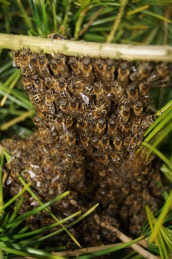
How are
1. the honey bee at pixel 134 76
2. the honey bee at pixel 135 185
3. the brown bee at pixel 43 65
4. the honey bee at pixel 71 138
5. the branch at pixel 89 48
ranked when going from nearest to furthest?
the branch at pixel 89 48 < the honey bee at pixel 134 76 < the brown bee at pixel 43 65 < the honey bee at pixel 71 138 < the honey bee at pixel 135 185

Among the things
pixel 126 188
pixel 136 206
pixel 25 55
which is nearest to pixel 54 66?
pixel 25 55

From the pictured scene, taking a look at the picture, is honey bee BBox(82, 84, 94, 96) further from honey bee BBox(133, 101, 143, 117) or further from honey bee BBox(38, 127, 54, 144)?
honey bee BBox(38, 127, 54, 144)

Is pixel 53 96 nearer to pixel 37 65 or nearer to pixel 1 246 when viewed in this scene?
pixel 37 65

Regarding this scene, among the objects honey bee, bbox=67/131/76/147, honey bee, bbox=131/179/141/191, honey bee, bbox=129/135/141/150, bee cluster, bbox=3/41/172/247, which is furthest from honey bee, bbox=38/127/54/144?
honey bee, bbox=131/179/141/191

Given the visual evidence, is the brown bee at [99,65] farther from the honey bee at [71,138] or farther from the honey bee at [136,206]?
the honey bee at [136,206]

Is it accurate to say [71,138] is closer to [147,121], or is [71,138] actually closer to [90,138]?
[90,138]

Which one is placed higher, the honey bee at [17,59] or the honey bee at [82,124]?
the honey bee at [17,59]

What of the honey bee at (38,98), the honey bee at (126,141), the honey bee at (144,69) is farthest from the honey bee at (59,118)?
the honey bee at (144,69)
